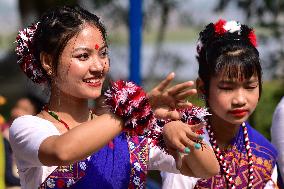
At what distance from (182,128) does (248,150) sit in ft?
3.13

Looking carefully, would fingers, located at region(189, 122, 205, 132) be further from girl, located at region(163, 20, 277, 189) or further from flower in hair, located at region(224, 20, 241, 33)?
flower in hair, located at region(224, 20, 241, 33)

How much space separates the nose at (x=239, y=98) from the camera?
9.50 feet

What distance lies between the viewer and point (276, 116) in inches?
133

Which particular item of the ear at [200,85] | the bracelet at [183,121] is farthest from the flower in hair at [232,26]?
the bracelet at [183,121]

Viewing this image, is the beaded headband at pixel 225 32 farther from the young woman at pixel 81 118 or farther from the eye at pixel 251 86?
the young woman at pixel 81 118

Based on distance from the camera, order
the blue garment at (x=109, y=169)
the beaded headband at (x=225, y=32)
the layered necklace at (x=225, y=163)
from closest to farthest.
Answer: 1. the blue garment at (x=109, y=169)
2. the layered necklace at (x=225, y=163)
3. the beaded headband at (x=225, y=32)

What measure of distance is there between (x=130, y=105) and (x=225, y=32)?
42.9 inches

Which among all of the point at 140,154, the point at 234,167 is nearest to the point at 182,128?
the point at 140,154

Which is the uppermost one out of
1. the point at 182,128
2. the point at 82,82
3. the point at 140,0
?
the point at 140,0

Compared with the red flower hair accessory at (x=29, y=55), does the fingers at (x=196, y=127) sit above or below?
below

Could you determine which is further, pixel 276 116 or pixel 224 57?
pixel 276 116

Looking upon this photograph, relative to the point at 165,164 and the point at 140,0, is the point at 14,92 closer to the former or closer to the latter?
the point at 140,0

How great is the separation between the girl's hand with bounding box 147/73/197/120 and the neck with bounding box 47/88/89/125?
33 cm

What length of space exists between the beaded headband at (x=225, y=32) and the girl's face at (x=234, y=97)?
0.25 meters
